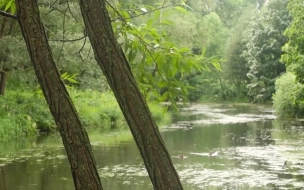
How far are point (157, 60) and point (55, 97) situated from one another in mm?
604

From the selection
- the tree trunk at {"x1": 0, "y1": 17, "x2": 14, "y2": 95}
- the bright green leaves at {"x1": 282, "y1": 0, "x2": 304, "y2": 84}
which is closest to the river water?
the bright green leaves at {"x1": 282, "y1": 0, "x2": 304, "y2": 84}

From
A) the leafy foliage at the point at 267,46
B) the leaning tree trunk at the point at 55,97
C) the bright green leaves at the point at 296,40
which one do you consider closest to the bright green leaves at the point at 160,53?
the leaning tree trunk at the point at 55,97

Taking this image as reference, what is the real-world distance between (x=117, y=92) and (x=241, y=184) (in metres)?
9.27

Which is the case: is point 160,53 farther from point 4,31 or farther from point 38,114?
point 38,114

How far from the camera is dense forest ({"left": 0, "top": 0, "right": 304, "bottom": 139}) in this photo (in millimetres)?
2961

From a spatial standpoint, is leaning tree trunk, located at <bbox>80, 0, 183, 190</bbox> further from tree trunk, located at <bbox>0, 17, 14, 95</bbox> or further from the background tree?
the background tree

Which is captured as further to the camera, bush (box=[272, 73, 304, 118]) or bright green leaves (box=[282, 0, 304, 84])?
bush (box=[272, 73, 304, 118])

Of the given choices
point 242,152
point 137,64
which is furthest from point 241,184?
point 137,64

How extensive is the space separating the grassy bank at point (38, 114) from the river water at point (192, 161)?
116 cm

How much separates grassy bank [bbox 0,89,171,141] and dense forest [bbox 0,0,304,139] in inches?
1.5

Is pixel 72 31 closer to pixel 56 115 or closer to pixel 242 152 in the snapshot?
pixel 242 152

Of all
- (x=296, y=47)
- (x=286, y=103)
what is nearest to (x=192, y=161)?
(x=296, y=47)

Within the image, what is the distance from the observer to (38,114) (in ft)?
66.6

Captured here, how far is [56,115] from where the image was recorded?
2670mm
